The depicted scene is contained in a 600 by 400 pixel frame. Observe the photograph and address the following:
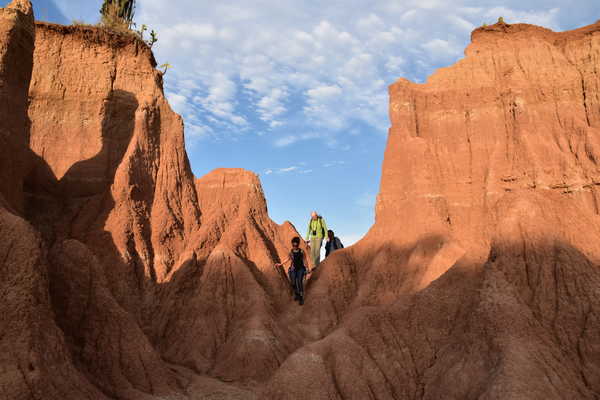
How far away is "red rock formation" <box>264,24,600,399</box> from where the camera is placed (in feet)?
50.3

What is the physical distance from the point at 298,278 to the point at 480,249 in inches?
356

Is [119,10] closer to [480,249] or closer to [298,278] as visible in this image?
[298,278]

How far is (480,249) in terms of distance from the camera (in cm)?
1980

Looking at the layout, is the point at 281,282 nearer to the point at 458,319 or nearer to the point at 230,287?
the point at 230,287

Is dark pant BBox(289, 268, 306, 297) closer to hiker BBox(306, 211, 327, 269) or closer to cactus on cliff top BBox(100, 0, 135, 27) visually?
hiker BBox(306, 211, 327, 269)

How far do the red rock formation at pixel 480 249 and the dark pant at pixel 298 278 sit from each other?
0.84 metres

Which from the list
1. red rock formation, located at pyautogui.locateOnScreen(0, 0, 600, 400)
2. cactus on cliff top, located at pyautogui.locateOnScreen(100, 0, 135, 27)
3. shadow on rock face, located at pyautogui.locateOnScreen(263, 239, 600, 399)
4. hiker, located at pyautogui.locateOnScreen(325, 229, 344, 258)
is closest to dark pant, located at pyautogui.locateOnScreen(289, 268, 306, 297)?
red rock formation, located at pyautogui.locateOnScreen(0, 0, 600, 400)

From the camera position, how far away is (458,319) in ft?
56.6

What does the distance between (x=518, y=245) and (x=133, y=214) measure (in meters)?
16.6

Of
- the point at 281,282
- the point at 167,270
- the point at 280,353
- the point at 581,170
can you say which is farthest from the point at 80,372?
the point at 581,170

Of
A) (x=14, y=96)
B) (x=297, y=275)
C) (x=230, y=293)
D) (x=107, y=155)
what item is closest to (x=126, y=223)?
(x=107, y=155)

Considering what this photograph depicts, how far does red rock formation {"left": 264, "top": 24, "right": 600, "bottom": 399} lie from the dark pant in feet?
2.77

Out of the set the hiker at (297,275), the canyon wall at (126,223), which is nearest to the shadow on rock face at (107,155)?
the canyon wall at (126,223)

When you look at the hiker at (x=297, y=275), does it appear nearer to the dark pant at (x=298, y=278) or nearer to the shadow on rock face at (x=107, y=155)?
the dark pant at (x=298, y=278)
